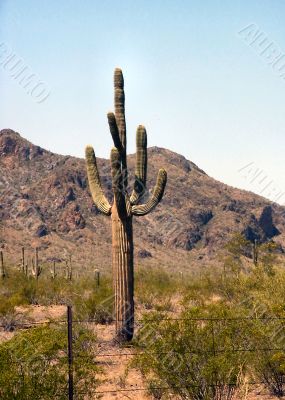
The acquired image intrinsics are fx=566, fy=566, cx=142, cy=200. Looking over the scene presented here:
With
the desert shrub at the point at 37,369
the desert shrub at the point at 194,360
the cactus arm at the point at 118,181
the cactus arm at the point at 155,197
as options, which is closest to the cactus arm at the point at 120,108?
the cactus arm at the point at 118,181

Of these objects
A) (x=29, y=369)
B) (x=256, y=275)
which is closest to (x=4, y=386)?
(x=29, y=369)

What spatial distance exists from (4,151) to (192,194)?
2989 cm

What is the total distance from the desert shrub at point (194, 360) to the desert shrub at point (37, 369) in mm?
1485

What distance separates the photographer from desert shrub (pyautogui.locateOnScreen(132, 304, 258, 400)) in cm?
953

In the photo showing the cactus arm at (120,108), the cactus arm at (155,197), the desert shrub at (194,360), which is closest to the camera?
the desert shrub at (194,360)

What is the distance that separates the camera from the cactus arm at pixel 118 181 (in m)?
14.0

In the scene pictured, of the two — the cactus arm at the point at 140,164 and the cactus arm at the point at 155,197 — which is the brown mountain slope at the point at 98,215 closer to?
the cactus arm at the point at 140,164

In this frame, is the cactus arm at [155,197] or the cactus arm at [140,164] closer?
the cactus arm at [155,197]

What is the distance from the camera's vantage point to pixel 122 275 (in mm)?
15055

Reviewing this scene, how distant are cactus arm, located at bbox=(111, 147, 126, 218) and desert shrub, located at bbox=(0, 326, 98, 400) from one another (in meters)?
5.81

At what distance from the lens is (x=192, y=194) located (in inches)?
3450

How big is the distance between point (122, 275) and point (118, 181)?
2643 mm

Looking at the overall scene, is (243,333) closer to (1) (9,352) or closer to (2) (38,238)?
(1) (9,352)

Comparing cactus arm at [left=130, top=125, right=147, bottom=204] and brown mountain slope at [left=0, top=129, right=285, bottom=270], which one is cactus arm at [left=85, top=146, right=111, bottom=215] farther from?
brown mountain slope at [left=0, top=129, right=285, bottom=270]
